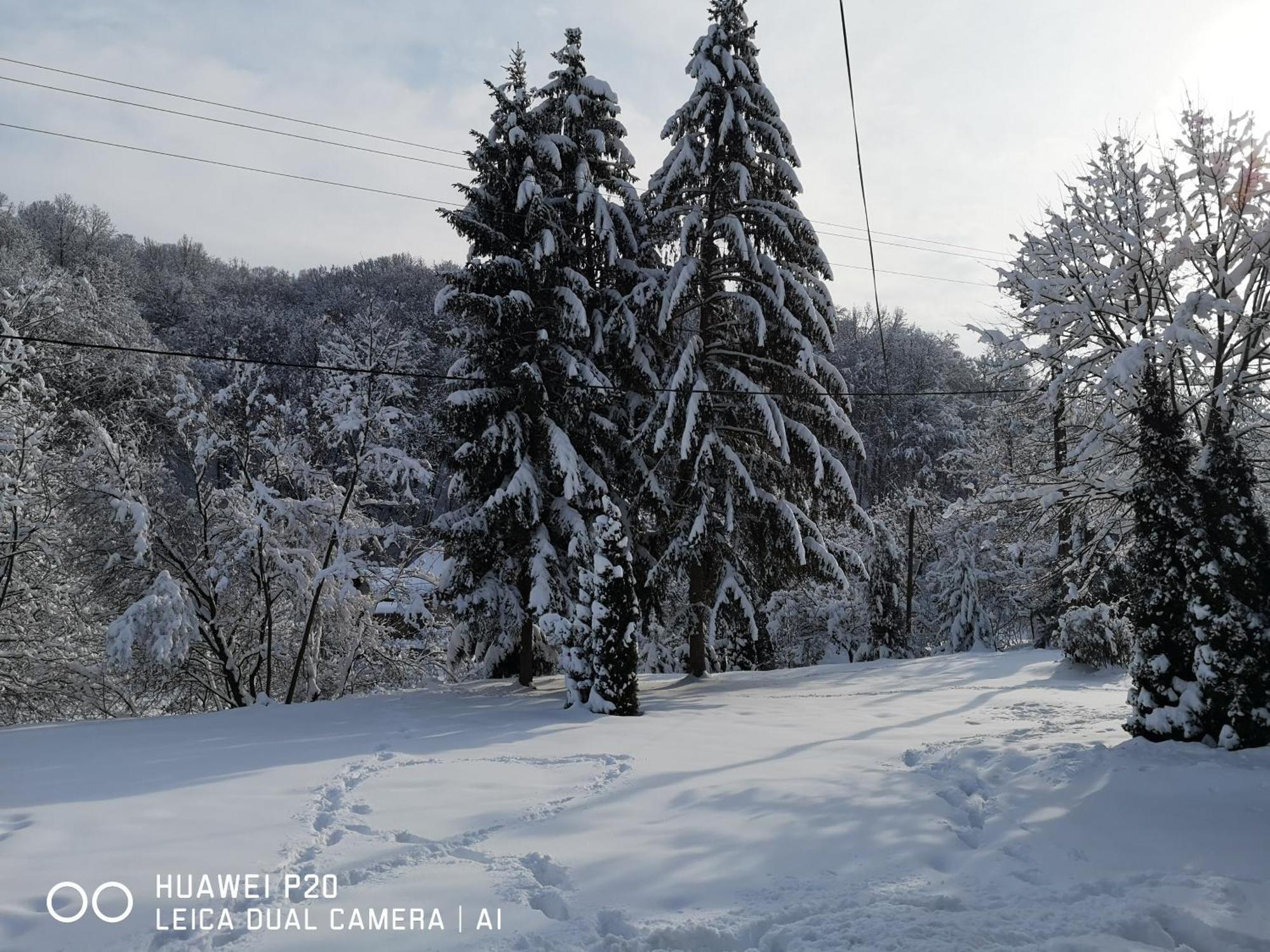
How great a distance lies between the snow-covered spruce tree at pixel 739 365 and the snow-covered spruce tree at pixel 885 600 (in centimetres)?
1243

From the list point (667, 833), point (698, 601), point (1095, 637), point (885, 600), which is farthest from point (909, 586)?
point (667, 833)

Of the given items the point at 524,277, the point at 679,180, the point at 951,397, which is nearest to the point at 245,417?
the point at 524,277

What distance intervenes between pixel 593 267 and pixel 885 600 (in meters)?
17.7

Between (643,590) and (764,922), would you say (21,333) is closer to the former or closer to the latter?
(643,590)

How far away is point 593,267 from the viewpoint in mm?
15102

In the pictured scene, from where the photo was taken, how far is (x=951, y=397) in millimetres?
47438

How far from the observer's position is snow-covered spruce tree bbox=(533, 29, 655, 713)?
529 inches

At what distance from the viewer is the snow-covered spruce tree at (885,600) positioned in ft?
88.5

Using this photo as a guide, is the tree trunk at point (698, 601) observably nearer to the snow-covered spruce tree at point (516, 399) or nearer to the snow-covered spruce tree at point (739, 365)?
the snow-covered spruce tree at point (739, 365)

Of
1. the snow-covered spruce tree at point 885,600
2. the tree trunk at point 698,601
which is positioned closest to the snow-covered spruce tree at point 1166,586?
the tree trunk at point 698,601

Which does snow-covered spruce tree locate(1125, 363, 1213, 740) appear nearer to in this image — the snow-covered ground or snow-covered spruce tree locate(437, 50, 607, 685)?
the snow-covered ground

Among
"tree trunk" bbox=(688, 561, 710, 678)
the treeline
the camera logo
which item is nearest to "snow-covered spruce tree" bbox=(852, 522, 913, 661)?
the treeline

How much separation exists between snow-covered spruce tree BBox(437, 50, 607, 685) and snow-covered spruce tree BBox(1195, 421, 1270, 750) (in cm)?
797

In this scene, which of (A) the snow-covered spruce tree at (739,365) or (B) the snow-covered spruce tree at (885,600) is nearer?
(A) the snow-covered spruce tree at (739,365)
